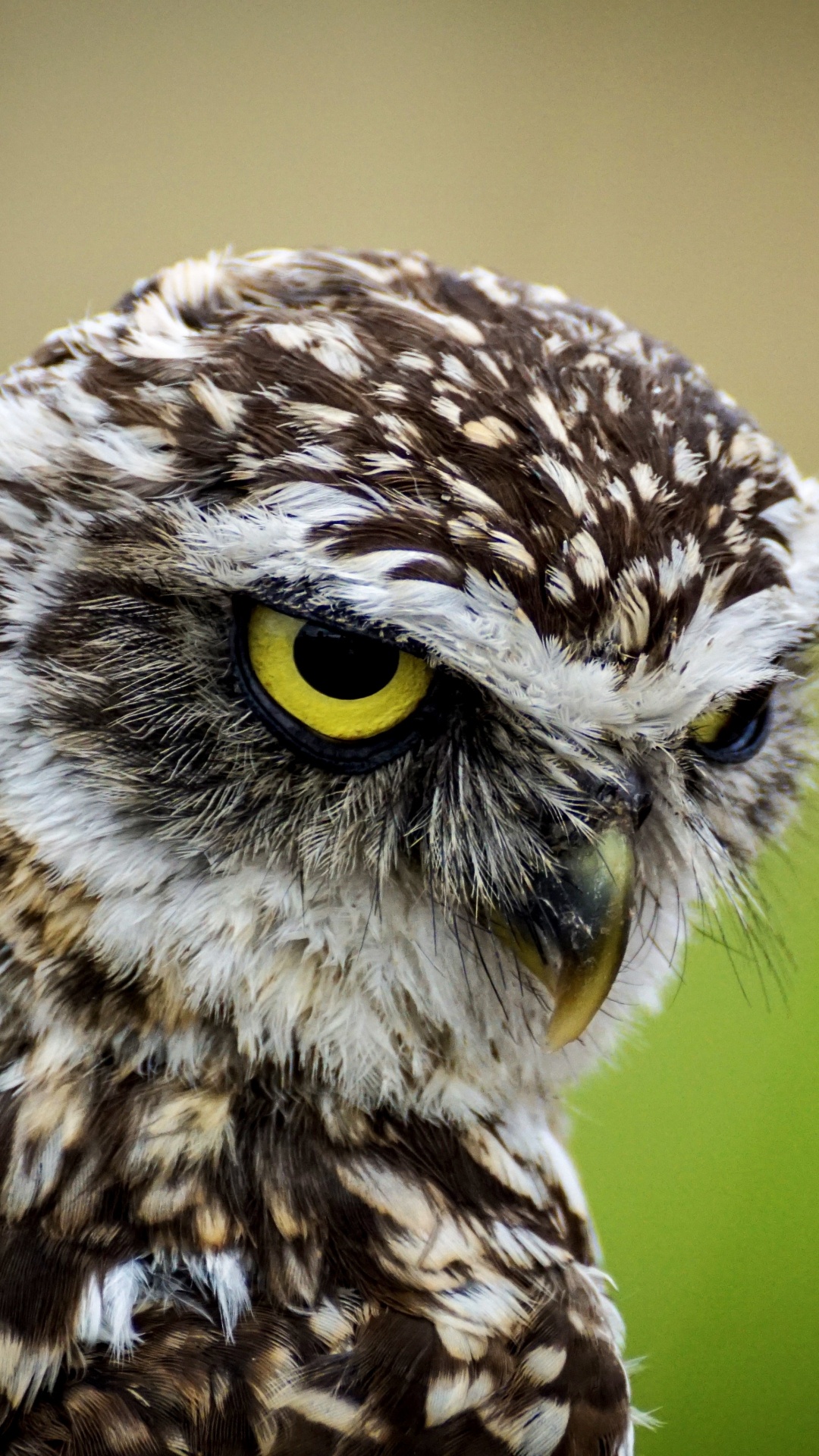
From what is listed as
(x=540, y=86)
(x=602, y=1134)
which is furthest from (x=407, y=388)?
(x=540, y=86)

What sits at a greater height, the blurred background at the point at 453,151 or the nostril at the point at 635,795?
the blurred background at the point at 453,151

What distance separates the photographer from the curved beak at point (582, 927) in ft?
2.99

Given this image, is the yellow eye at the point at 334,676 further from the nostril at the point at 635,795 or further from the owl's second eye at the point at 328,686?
the nostril at the point at 635,795

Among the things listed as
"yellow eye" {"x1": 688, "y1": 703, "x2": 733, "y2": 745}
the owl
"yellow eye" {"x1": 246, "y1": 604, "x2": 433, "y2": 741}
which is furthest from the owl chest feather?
"yellow eye" {"x1": 688, "y1": 703, "x2": 733, "y2": 745}

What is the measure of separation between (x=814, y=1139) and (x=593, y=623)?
4.83 ft

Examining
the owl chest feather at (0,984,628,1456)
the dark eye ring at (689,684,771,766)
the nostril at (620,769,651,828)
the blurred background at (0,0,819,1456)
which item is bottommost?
the owl chest feather at (0,984,628,1456)

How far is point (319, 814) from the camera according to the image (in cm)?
90

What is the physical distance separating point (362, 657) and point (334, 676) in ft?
0.08

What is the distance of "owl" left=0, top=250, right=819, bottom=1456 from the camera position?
33.1 inches

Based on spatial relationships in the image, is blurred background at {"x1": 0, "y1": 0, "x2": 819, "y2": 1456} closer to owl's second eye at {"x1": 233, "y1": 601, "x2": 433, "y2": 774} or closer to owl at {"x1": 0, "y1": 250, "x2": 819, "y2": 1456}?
owl at {"x1": 0, "y1": 250, "x2": 819, "y2": 1456}

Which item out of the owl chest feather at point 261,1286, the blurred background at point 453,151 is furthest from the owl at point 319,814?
the blurred background at point 453,151

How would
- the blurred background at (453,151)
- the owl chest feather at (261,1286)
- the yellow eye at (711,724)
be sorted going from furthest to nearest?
the blurred background at (453,151), the yellow eye at (711,724), the owl chest feather at (261,1286)

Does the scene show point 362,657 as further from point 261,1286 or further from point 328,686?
point 261,1286

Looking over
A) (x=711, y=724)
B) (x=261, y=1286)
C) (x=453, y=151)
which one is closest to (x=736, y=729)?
(x=711, y=724)
